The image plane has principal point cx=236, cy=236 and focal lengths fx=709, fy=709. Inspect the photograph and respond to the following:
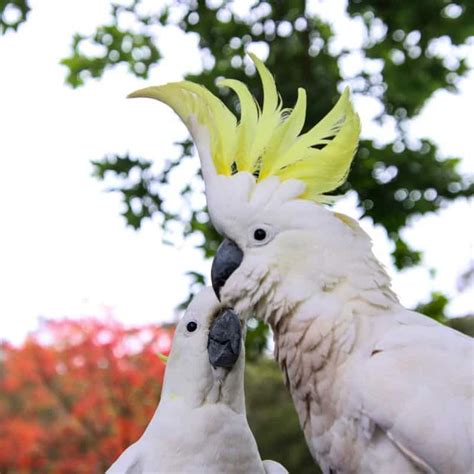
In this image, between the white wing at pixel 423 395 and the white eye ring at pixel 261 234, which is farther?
the white eye ring at pixel 261 234

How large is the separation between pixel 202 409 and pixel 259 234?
532mm

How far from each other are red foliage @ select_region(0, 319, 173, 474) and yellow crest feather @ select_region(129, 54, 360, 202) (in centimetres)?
430

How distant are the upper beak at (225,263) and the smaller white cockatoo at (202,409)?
15 centimetres

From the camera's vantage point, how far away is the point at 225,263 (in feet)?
4.76

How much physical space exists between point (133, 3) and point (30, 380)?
3.97 metres

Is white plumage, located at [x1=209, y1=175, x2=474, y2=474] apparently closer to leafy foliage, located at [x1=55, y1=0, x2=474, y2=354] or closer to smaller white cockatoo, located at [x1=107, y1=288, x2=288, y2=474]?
smaller white cockatoo, located at [x1=107, y1=288, x2=288, y2=474]

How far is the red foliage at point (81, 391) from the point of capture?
19.1 feet

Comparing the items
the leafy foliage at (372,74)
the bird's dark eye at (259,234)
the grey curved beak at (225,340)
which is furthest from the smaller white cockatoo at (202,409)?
the leafy foliage at (372,74)

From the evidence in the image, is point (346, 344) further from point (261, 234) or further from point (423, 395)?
point (261, 234)

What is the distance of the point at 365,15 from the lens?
334cm

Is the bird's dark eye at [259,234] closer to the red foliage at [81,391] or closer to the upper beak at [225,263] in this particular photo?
the upper beak at [225,263]

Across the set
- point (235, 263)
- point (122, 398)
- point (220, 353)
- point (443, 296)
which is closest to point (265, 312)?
point (235, 263)

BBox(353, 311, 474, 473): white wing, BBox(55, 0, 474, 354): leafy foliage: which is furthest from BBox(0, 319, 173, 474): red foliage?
BBox(353, 311, 474, 473): white wing

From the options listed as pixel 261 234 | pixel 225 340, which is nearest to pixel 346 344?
pixel 261 234
